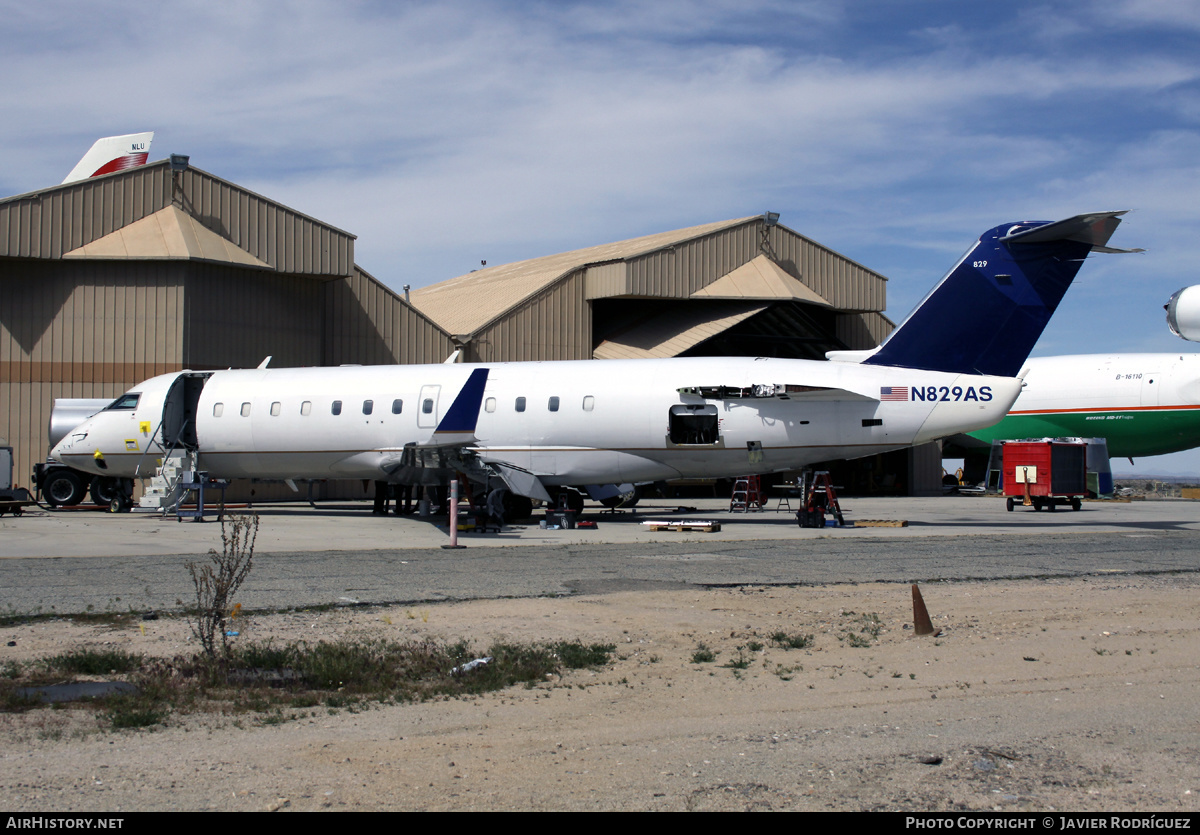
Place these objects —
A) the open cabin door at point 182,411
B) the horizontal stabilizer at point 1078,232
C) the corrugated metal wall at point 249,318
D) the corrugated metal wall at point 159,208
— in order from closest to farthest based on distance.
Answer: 1. the horizontal stabilizer at point 1078,232
2. the open cabin door at point 182,411
3. the corrugated metal wall at point 159,208
4. the corrugated metal wall at point 249,318

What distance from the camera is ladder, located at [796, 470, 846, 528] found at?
23.9 metres

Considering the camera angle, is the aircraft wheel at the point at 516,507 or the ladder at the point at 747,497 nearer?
the aircraft wheel at the point at 516,507

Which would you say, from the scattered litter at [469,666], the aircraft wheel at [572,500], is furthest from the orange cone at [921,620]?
the aircraft wheel at [572,500]

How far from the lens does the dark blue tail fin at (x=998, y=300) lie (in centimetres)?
2269

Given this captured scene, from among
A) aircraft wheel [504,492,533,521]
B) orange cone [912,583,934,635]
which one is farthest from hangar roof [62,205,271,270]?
orange cone [912,583,934,635]

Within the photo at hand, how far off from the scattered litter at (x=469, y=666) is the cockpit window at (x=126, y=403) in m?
22.2

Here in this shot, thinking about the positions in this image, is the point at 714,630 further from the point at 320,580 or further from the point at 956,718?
the point at 320,580

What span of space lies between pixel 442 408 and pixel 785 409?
821cm

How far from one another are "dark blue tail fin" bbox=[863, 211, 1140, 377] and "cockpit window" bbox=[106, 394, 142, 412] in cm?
2005

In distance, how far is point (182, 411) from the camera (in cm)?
2758

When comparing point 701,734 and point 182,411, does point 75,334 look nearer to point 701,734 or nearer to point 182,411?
point 182,411

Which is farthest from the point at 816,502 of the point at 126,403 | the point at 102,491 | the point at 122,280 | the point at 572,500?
the point at 122,280

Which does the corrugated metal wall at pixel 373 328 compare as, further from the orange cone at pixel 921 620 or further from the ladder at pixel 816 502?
the orange cone at pixel 921 620

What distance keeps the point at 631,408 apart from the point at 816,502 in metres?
4.87
